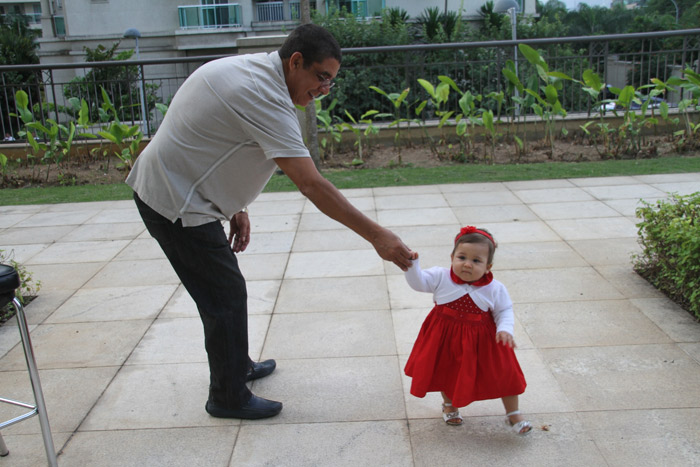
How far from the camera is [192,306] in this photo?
4.29 m

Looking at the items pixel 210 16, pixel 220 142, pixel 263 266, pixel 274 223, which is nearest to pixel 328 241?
pixel 263 266

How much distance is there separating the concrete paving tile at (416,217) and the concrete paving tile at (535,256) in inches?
36.9

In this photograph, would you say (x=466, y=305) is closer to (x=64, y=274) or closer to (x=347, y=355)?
(x=347, y=355)

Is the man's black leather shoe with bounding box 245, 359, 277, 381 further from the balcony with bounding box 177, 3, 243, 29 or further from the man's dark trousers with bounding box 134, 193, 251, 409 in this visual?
the balcony with bounding box 177, 3, 243, 29

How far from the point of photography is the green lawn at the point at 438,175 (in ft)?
25.7

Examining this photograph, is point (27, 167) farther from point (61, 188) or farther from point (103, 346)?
point (103, 346)

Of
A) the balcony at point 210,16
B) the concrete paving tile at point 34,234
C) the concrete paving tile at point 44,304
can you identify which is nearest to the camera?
the concrete paving tile at point 44,304

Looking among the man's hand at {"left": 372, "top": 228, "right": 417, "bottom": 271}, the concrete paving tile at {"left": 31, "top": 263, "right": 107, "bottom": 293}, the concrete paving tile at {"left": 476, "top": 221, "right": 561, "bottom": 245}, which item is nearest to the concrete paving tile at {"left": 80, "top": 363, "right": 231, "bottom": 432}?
the man's hand at {"left": 372, "top": 228, "right": 417, "bottom": 271}

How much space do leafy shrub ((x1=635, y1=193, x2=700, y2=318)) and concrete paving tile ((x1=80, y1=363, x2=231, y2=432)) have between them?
269 cm

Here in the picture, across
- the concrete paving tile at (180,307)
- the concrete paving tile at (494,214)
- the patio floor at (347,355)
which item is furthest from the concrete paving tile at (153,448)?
the concrete paving tile at (494,214)

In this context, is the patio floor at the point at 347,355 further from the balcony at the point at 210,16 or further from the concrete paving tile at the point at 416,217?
the balcony at the point at 210,16

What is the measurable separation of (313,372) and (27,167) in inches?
324

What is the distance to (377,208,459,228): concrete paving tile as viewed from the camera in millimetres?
6047

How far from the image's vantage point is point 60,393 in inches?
126
